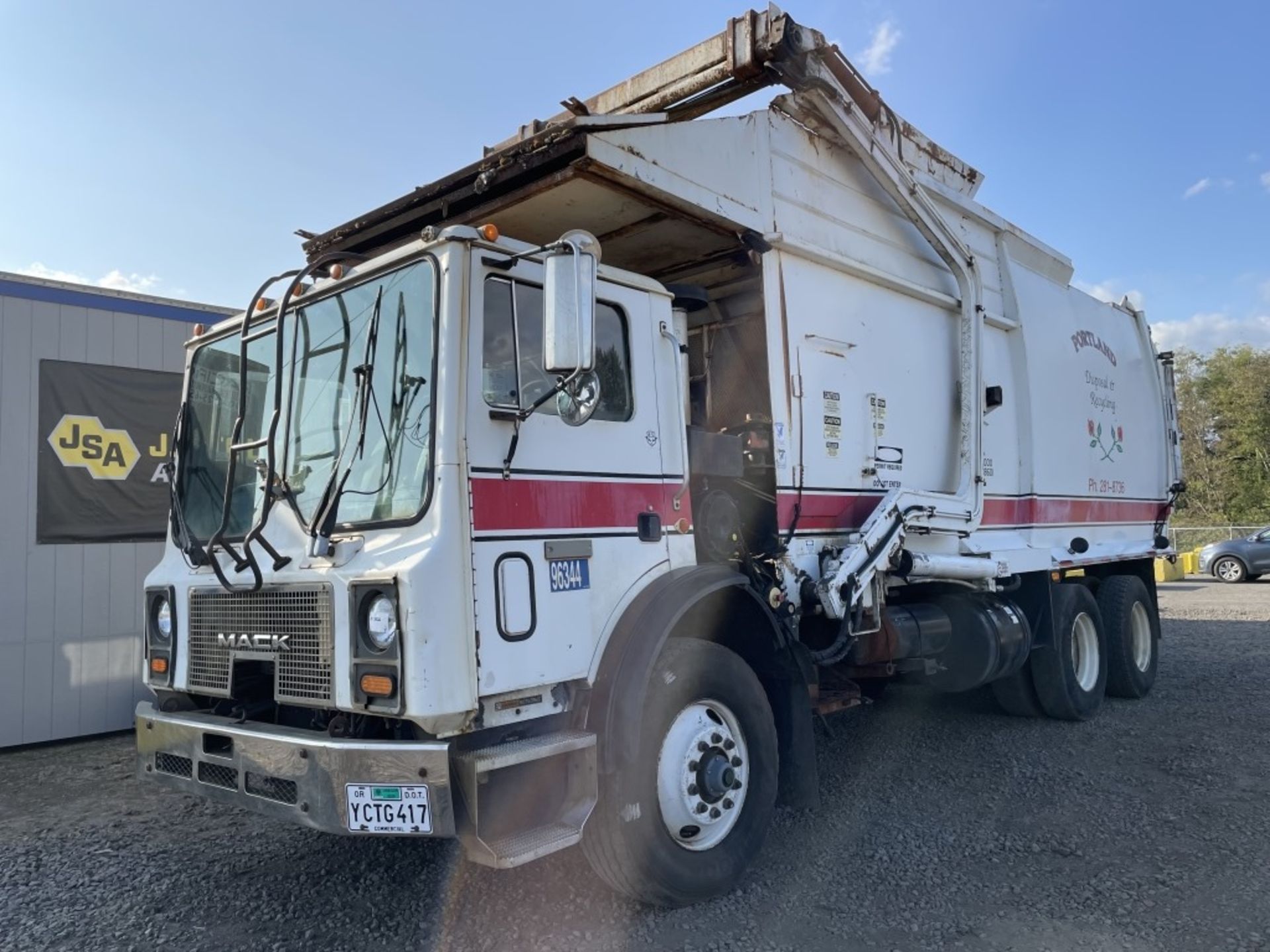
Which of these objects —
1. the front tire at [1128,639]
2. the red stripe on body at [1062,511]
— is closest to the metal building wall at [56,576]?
the red stripe on body at [1062,511]

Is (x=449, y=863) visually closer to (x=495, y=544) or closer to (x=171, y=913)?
(x=171, y=913)

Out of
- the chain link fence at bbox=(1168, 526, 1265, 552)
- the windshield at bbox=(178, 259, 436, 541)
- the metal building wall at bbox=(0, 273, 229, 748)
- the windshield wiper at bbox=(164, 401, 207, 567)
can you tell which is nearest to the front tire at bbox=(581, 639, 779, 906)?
the windshield at bbox=(178, 259, 436, 541)

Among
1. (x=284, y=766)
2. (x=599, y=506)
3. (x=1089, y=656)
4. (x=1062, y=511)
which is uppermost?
(x=599, y=506)

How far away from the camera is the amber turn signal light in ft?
10.1

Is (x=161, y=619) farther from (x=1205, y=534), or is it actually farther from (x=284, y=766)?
(x=1205, y=534)

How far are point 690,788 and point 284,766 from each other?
1601 millimetres

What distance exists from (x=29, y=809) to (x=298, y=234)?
146 inches

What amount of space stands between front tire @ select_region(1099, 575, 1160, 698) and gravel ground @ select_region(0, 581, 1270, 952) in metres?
1.63

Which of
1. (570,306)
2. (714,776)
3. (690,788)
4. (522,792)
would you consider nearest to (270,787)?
(522,792)

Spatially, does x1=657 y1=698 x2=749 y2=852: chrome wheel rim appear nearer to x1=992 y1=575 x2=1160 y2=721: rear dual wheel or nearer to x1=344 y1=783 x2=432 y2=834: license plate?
x1=344 y1=783 x2=432 y2=834: license plate

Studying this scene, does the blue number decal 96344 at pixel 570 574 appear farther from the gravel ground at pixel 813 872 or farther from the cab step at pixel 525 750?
the gravel ground at pixel 813 872

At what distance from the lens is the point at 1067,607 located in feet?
24.0

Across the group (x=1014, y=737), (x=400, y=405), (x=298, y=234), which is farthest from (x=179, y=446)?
(x=1014, y=737)

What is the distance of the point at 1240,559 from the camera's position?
68.2 feet
